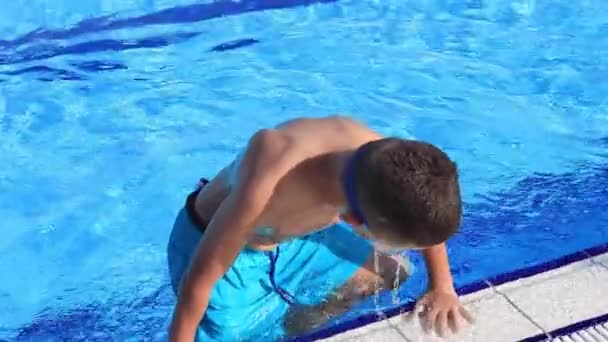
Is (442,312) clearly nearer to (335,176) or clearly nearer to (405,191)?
(335,176)

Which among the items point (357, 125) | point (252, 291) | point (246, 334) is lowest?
point (246, 334)

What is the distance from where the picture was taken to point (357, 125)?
→ 2.90 meters

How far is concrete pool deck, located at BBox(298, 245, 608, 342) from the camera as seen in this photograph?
3.46 metres

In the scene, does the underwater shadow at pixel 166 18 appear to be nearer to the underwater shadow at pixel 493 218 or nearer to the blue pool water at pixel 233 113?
the blue pool water at pixel 233 113

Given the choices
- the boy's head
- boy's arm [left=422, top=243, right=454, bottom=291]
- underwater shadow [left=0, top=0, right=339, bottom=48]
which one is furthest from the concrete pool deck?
underwater shadow [left=0, top=0, right=339, bottom=48]

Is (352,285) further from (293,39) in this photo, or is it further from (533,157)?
(293,39)

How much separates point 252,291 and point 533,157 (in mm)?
3023

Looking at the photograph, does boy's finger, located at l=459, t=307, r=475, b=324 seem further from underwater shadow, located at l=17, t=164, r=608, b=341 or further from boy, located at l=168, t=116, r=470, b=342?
underwater shadow, located at l=17, t=164, r=608, b=341

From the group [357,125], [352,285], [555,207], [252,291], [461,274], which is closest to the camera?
[357,125]

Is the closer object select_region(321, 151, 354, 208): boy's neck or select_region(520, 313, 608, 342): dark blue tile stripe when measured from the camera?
select_region(321, 151, 354, 208): boy's neck

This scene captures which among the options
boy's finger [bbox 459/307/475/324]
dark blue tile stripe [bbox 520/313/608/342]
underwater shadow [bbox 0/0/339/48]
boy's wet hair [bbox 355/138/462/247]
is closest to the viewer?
boy's wet hair [bbox 355/138/462/247]

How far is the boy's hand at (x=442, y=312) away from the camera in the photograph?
10.7 ft

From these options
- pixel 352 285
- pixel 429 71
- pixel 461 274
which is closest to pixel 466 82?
pixel 429 71

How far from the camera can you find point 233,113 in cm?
641
